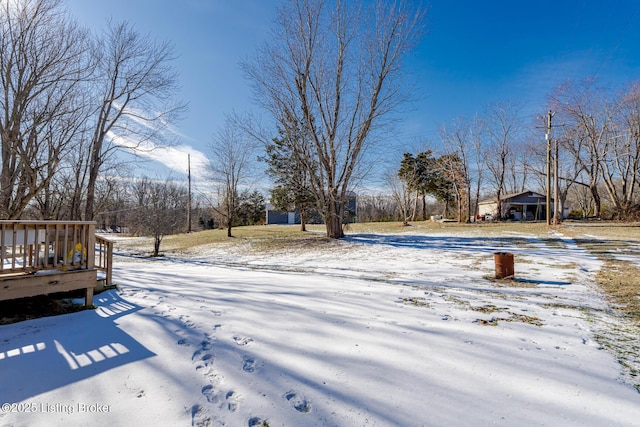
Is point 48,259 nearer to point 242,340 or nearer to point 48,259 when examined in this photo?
point 48,259

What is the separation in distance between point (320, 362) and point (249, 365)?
0.59 m

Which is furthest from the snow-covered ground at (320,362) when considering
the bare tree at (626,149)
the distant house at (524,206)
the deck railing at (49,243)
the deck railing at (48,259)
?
the distant house at (524,206)

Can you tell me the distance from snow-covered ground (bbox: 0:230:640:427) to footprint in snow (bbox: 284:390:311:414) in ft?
0.04

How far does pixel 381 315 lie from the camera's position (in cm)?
351

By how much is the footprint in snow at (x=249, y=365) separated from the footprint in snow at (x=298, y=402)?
17.3 inches

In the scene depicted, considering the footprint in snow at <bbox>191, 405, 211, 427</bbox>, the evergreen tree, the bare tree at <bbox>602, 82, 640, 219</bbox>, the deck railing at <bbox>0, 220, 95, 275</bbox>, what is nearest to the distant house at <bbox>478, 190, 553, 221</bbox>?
the bare tree at <bbox>602, 82, 640, 219</bbox>

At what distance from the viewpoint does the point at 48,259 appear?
4.00 meters

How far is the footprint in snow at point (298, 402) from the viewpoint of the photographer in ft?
6.20

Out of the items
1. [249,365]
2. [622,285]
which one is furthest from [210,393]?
[622,285]

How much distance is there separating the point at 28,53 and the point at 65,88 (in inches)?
45.7

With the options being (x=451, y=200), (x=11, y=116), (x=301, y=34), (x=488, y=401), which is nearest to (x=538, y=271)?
(x=488, y=401)

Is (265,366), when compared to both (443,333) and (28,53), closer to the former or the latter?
(443,333)

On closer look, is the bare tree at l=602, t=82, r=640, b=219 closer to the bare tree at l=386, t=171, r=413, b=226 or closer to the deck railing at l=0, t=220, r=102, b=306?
the bare tree at l=386, t=171, r=413, b=226

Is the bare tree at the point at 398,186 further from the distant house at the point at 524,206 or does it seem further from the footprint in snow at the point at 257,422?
the footprint in snow at the point at 257,422
